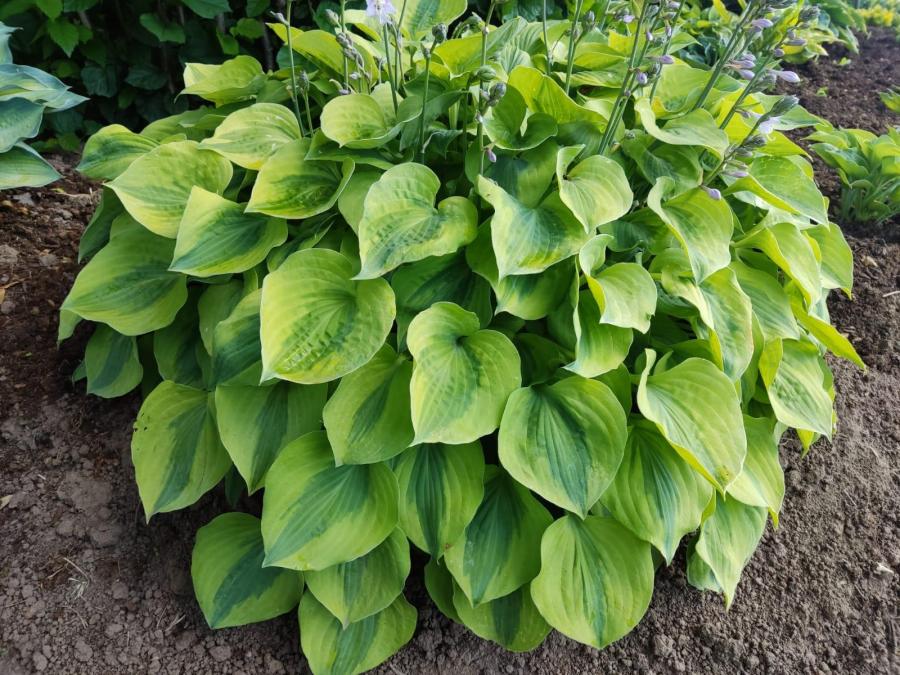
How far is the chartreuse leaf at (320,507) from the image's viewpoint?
5.18 ft

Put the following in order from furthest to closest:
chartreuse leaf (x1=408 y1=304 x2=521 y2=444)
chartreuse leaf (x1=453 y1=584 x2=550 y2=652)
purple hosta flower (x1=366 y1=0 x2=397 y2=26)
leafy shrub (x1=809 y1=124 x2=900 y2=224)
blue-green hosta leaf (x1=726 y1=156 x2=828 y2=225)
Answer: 1. leafy shrub (x1=809 y1=124 x2=900 y2=224)
2. blue-green hosta leaf (x1=726 y1=156 x2=828 y2=225)
3. chartreuse leaf (x1=453 y1=584 x2=550 y2=652)
4. purple hosta flower (x1=366 y1=0 x2=397 y2=26)
5. chartreuse leaf (x1=408 y1=304 x2=521 y2=444)

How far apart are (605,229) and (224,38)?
2.70m

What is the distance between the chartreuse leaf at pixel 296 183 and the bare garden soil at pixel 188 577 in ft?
2.95

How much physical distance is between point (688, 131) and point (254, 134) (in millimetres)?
1351

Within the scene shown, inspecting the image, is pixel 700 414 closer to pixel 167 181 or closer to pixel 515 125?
pixel 515 125

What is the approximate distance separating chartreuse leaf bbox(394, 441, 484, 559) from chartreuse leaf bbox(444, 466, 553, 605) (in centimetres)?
6

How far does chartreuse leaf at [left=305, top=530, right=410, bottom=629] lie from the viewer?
1664 mm

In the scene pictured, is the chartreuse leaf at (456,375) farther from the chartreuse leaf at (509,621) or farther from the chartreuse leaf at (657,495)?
the chartreuse leaf at (509,621)

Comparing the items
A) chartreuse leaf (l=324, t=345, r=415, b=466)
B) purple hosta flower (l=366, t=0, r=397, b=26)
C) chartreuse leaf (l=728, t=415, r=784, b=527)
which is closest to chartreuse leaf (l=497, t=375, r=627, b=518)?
chartreuse leaf (l=324, t=345, r=415, b=466)

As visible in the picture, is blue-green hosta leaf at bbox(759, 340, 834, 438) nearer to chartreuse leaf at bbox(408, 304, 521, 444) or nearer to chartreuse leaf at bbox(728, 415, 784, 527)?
chartreuse leaf at bbox(728, 415, 784, 527)

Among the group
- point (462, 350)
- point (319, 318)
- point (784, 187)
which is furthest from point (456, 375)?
point (784, 187)

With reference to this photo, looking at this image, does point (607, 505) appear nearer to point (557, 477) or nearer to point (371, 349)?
point (557, 477)

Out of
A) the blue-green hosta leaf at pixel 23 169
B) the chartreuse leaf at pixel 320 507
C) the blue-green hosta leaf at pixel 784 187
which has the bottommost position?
the chartreuse leaf at pixel 320 507

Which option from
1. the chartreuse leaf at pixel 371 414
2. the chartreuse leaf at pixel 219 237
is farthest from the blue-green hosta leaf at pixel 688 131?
the chartreuse leaf at pixel 219 237
